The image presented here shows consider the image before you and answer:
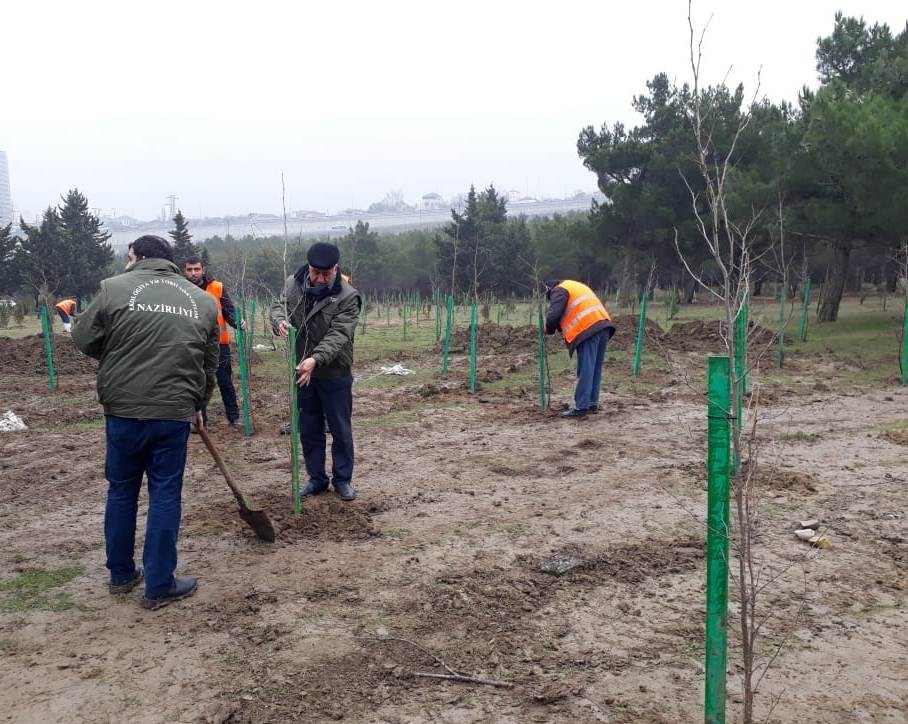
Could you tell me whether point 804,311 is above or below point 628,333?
above

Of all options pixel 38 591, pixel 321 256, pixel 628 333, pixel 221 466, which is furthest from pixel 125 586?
pixel 628 333

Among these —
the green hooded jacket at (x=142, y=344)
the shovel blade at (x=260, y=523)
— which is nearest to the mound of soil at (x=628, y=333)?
the shovel blade at (x=260, y=523)

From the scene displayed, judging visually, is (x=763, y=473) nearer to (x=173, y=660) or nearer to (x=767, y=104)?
(x=173, y=660)

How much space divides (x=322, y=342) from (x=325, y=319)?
10.5 inches

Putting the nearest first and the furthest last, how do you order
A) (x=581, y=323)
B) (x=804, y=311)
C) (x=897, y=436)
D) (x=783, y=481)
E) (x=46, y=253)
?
1. (x=783, y=481)
2. (x=897, y=436)
3. (x=581, y=323)
4. (x=804, y=311)
5. (x=46, y=253)

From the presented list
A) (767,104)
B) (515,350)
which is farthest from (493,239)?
(515,350)

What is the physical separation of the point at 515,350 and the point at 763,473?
25.7 feet

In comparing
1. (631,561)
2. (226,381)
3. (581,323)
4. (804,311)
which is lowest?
(631,561)

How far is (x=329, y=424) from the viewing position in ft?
15.1

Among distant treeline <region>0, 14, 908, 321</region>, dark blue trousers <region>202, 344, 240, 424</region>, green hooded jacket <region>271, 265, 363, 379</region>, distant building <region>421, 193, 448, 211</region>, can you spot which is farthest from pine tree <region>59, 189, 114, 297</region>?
distant building <region>421, 193, 448, 211</region>

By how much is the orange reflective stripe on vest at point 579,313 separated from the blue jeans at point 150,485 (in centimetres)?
449

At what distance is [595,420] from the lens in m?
7.31

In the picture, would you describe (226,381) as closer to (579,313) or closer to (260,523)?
(260,523)

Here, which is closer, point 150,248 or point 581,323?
point 150,248
